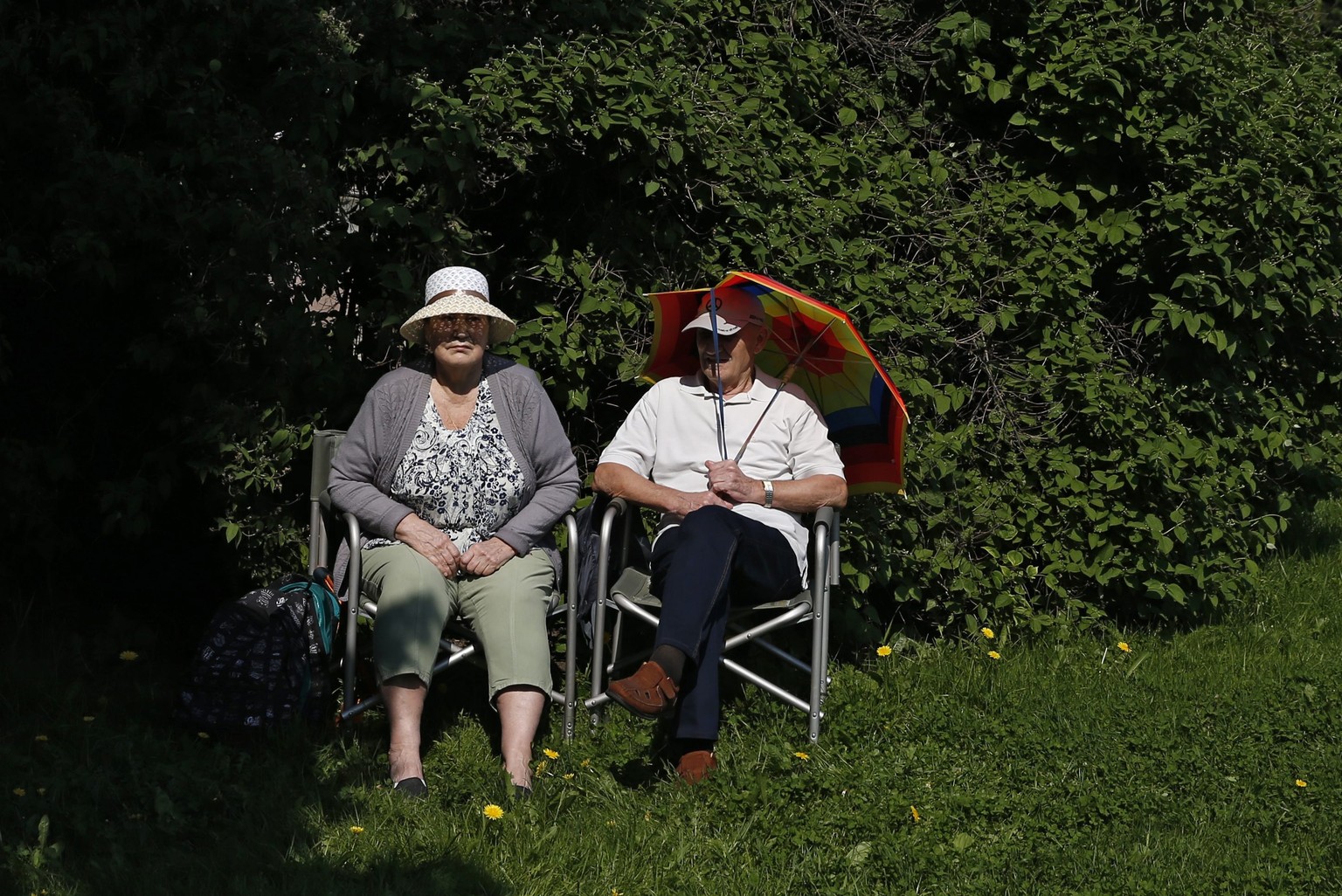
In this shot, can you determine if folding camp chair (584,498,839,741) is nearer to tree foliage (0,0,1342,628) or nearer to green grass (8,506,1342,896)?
green grass (8,506,1342,896)

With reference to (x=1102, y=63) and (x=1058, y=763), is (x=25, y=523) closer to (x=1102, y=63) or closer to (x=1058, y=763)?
(x=1058, y=763)

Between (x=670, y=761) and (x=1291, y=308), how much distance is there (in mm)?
3297

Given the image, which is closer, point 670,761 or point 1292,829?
point 1292,829

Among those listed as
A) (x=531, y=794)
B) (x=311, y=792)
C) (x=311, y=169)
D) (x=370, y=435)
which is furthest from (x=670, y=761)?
→ (x=311, y=169)

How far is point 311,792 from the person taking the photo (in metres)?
3.99

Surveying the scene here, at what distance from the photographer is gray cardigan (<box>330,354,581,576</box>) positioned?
179 inches

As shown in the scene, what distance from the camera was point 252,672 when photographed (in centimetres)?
430

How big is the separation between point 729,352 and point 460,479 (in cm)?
99

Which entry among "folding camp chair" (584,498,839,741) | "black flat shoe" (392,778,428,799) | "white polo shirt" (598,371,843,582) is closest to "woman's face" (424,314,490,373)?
"white polo shirt" (598,371,843,582)

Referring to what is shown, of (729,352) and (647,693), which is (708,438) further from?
(647,693)

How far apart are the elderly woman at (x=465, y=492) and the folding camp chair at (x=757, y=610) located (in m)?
0.19

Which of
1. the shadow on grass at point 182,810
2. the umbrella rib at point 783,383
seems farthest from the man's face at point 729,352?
the shadow on grass at point 182,810

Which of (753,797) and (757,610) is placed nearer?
(753,797)

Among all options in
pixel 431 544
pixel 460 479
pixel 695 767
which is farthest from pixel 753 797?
pixel 460 479
